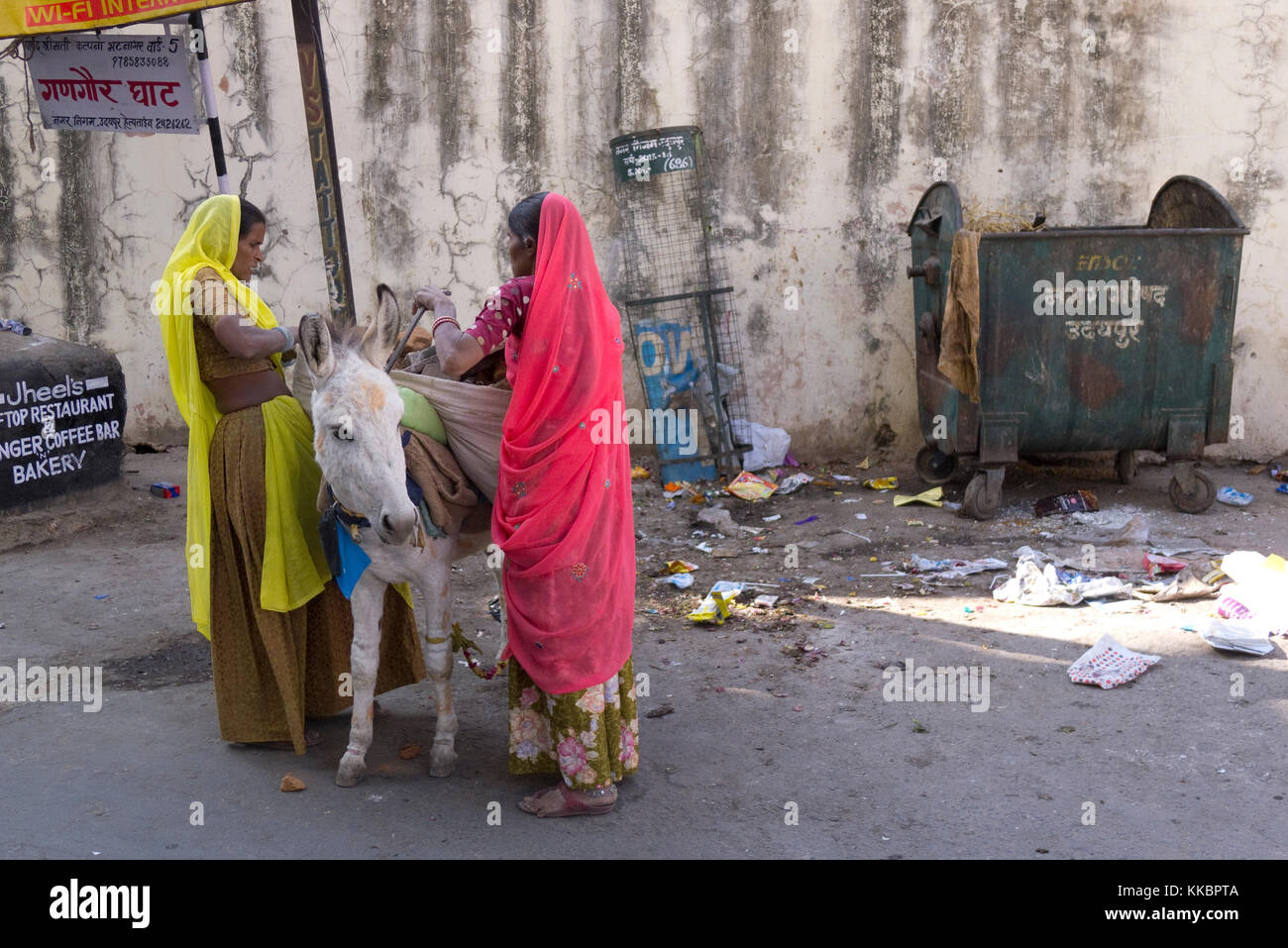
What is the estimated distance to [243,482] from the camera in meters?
3.72

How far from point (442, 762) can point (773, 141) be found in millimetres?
5272

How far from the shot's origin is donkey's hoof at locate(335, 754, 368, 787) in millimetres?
3646

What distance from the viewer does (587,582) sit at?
3.36 meters

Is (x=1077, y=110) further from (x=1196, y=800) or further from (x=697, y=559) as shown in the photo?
(x=1196, y=800)

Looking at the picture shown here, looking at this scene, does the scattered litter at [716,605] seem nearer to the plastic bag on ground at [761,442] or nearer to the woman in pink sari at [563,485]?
the woman in pink sari at [563,485]

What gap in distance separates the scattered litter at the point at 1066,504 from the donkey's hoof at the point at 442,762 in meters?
4.11

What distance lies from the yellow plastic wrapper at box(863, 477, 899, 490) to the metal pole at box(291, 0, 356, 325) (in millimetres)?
3488

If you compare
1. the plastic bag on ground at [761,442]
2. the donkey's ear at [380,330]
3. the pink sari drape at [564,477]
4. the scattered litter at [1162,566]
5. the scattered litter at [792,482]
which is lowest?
the scattered litter at [792,482]

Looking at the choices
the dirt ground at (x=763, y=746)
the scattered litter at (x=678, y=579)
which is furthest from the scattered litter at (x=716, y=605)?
the scattered litter at (x=678, y=579)

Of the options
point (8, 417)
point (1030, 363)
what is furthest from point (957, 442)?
point (8, 417)

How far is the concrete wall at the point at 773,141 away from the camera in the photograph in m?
7.44

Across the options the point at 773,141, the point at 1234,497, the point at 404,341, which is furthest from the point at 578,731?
the point at 773,141

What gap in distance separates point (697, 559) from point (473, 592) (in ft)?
4.08

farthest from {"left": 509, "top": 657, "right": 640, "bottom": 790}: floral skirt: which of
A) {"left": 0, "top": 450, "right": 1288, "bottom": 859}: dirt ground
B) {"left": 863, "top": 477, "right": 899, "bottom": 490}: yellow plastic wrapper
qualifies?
{"left": 863, "top": 477, "right": 899, "bottom": 490}: yellow plastic wrapper
